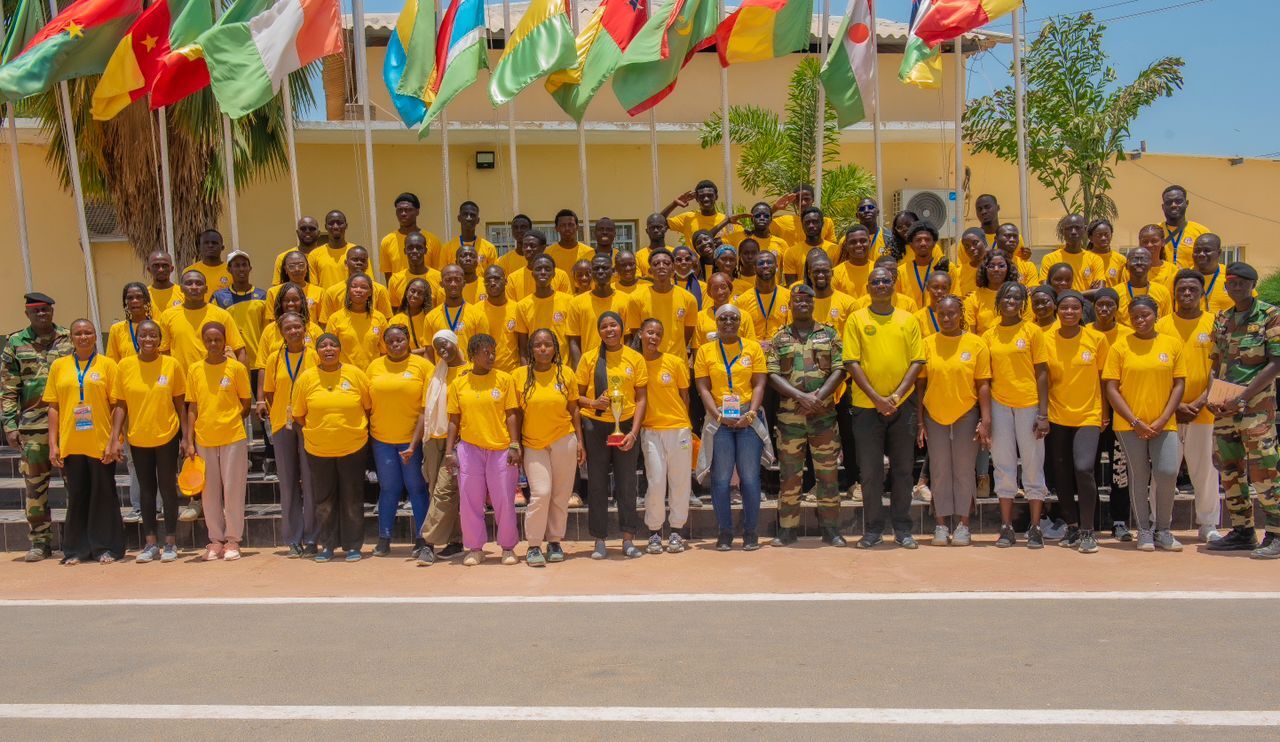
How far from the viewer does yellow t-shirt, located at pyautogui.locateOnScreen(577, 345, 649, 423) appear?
8203 millimetres

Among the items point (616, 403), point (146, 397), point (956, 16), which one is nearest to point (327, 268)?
point (146, 397)

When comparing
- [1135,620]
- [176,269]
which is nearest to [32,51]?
[176,269]

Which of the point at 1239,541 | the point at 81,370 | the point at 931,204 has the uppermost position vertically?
the point at 931,204

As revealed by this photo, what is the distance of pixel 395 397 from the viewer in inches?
329

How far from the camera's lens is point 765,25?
11211 millimetres

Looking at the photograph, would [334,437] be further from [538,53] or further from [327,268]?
[538,53]

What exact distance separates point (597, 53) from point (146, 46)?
447 centimetres

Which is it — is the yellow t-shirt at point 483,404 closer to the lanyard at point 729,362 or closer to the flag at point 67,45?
the lanyard at point 729,362

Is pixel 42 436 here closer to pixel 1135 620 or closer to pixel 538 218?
pixel 1135 620

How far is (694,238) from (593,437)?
2.73 meters

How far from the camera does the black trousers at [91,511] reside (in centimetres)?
878

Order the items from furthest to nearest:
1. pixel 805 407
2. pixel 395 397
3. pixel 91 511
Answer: pixel 91 511
pixel 395 397
pixel 805 407

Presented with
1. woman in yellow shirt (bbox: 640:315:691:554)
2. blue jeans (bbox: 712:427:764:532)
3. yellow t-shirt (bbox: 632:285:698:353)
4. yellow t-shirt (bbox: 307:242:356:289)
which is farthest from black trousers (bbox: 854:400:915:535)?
yellow t-shirt (bbox: 307:242:356:289)

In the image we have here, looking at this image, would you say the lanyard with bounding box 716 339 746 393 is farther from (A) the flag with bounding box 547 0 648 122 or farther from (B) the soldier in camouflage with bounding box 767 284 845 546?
(A) the flag with bounding box 547 0 648 122
